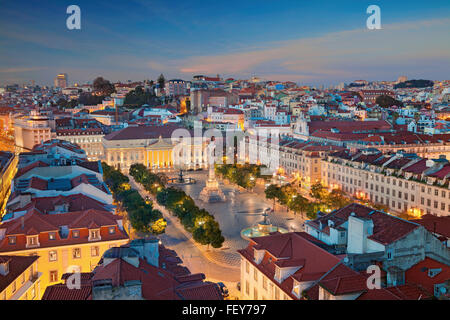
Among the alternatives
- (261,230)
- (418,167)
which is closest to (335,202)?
(261,230)

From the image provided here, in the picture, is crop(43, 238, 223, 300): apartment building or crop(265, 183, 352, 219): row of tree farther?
crop(265, 183, 352, 219): row of tree

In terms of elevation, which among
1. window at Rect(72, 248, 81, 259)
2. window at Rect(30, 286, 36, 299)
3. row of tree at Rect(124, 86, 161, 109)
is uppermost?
row of tree at Rect(124, 86, 161, 109)

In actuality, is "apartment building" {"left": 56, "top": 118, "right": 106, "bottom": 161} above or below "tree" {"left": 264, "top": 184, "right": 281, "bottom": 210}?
above

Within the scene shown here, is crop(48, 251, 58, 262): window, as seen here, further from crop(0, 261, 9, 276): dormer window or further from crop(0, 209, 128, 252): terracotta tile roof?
crop(0, 261, 9, 276): dormer window

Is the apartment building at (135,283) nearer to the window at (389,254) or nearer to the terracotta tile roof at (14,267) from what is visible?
the terracotta tile roof at (14,267)

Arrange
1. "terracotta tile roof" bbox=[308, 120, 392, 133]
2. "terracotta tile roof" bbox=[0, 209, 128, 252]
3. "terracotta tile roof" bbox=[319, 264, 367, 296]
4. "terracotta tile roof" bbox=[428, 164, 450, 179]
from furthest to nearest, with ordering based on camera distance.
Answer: "terracotta tile roof" bbox=[308, 120, 392, 133] < "terracotta tile roof" bbox=[428, 164, 450, 179] < "terracotta tile roof" bbox=[0, 209, 128, 252] < "terracotta tile roof" bbox=[319, 264, 367, 296]

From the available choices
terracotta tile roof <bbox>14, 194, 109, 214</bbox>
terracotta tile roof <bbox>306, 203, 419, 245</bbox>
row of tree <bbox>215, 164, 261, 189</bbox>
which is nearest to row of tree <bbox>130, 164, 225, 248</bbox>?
terracotta tile roof <bbox>14, 194, 109, 214</bbox>
